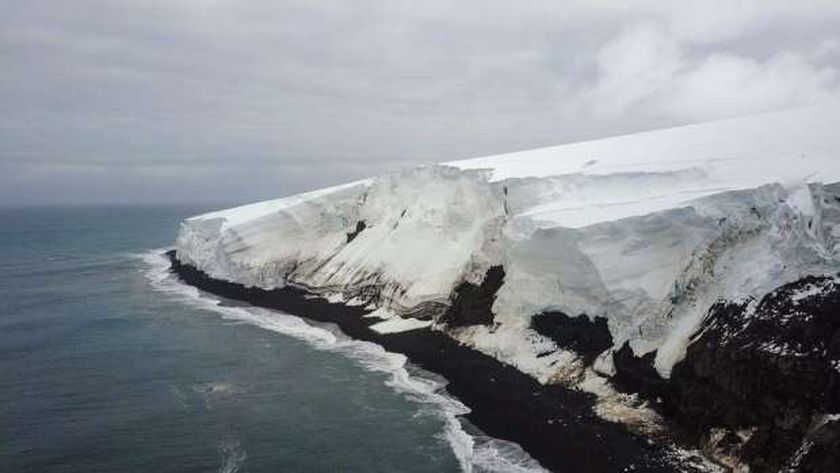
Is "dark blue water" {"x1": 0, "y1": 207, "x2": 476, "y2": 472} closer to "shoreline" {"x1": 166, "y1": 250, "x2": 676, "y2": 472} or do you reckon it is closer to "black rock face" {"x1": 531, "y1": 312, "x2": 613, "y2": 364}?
"shoreline" {"x1": 166, "y1": 250, "x2": 676, "y2": 472}

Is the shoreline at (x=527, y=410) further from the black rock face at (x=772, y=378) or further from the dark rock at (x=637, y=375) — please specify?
the black rock face at (x=772, y=378)

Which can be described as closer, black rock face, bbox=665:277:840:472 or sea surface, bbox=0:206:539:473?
black rock face, bbox=665:277:840:472

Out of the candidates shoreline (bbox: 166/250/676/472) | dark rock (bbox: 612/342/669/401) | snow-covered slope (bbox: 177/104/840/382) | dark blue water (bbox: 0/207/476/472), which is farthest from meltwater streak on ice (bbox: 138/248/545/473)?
dark rock (bbox: 612/342/669/401)

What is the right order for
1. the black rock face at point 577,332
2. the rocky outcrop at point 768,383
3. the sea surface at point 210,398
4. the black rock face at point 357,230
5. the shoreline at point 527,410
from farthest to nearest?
1. the black rock face at point 357,230
2. the black rock face at point 577,332
3. the sea surface at point 210,398
4. the shoreline at point 527,410
5. the rocky outcrop at point 768,383

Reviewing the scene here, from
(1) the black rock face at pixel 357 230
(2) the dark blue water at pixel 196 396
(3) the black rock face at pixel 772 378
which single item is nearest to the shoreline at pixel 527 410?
(2) the dark blue water at pixel 196 396

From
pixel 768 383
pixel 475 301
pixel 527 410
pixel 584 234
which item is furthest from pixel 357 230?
pixel 768 383

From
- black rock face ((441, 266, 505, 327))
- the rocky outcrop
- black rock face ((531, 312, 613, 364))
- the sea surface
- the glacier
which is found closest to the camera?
the rocky outcrop

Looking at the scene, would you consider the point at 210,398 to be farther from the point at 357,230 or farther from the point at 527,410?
the point at 357,230

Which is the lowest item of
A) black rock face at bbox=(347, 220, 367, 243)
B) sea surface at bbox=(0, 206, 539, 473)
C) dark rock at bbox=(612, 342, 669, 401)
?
sea surface at bbox=(0, 206, 539, 473)
